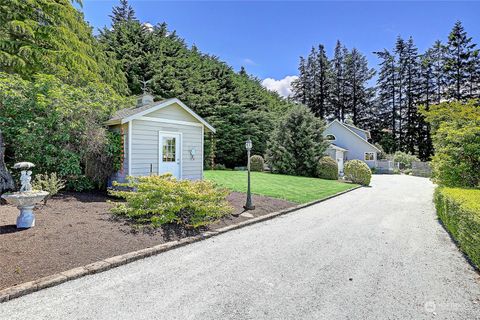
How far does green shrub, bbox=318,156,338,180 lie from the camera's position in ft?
62.1

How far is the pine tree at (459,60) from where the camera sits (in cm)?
3269

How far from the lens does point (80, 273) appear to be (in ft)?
11.6

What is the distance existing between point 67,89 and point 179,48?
24.5 meters

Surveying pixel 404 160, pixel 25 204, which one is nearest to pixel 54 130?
pixel 25 204

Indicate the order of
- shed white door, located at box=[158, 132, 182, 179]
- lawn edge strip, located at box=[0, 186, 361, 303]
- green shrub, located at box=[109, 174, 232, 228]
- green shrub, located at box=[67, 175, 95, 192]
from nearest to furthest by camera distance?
lawn edge strip, located at box=[0, 186, 361, 303], green shrub, located at box=[109, 174, 232, 228], green shrub, located at box=[67, 175, 95, 192], shed white door, located at box=[158, 132, 182, 179]

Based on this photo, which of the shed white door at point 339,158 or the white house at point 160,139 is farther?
the shed white door at point 339,158

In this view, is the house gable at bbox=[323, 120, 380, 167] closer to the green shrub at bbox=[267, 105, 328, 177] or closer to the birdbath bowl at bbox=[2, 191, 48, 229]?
the green shrub at bbox=[267, 105, 328, 177]

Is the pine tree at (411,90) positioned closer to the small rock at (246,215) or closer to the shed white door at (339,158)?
the shed white door at (339,158)

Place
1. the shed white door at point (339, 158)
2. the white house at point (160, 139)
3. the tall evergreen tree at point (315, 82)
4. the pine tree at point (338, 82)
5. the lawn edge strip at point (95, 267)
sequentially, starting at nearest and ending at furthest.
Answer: the lawn edge strip at point (95, 267)
the white house at point (160, 139)
the shed white door at point (339, 158)
the tall evergreen tree at point (315, 82)
the pine tree at point (338, 82)

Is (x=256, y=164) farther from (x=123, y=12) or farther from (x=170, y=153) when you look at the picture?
(x=123, y=12)

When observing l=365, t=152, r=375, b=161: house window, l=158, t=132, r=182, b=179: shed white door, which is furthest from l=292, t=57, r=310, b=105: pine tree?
l=158, t=132, r=182, b=179: shed white door

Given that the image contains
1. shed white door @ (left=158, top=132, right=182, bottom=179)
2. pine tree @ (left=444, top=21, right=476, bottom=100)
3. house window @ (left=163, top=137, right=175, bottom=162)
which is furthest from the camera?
pine tree @ (left=444, top=21, right=476, bottom=100)

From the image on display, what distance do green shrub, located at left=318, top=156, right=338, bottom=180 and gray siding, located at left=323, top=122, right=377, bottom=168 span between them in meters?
13.7

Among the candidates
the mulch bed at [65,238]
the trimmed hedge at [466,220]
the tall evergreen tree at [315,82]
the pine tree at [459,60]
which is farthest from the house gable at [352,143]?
the mulch bed at [65,238]
